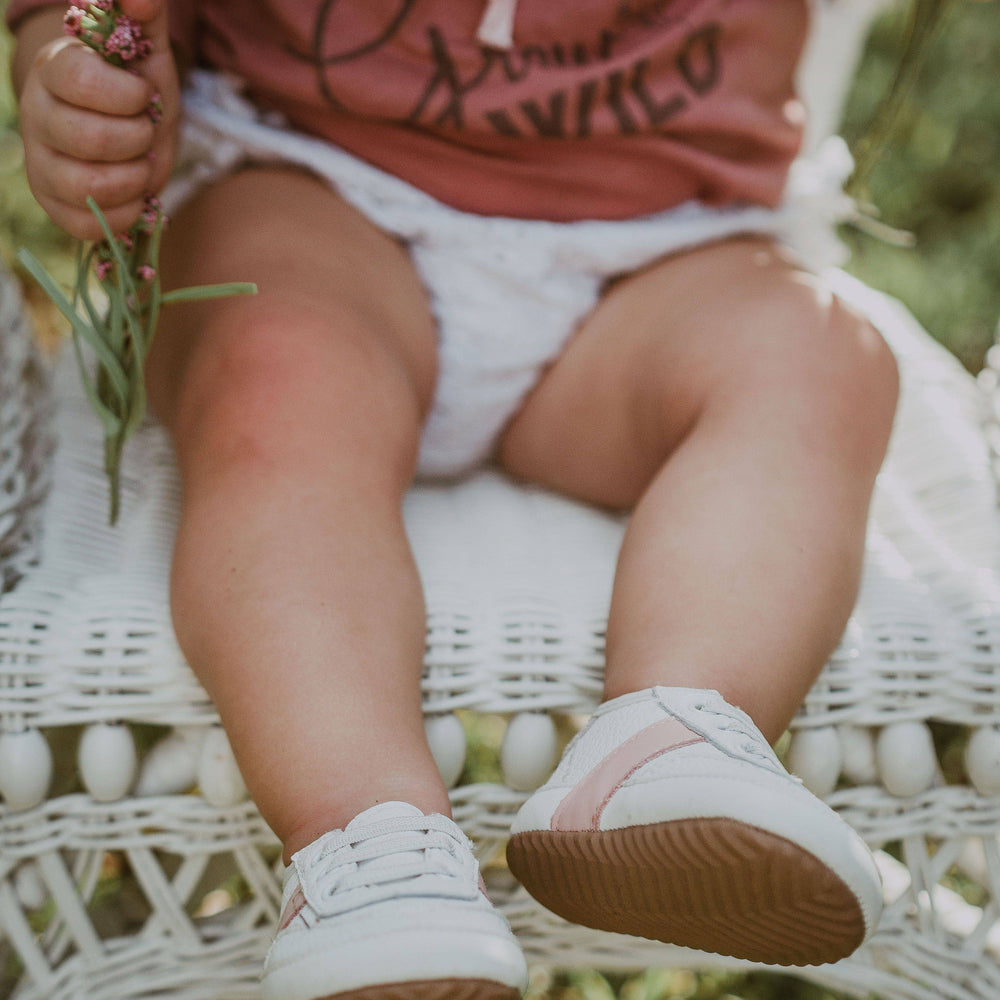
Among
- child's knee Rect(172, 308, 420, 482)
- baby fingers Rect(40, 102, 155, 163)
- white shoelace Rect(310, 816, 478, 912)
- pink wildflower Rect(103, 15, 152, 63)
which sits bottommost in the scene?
white shoelace Rect(310, 816, 478, 912)

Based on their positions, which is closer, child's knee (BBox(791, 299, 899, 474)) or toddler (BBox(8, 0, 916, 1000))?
toddler (BBox(8, 0, 916, 1000))

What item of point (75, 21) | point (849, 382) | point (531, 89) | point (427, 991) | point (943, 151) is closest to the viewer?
point (427, 991)

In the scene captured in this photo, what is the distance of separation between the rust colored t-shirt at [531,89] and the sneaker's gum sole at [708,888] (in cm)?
51

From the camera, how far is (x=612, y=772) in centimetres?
49

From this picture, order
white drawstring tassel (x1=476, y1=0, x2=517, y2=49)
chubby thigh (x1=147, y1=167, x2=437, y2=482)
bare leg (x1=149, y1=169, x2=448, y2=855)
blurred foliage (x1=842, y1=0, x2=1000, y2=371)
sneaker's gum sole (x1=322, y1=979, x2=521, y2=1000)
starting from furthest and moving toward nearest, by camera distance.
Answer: blurred foliage (x1=842, y1=0, x2=1000, y2=371) → white drawstring tassel (x1=476, y1=0, x2=517, y2=49) → chubby thigh (x1=147, y1=167, x2=437, y2=482) → bare leg (x1=149, y1=169, x2=448, y2=855) → sneaker's gum sole (x1=322, y1=979, x2=521, y2=1000)

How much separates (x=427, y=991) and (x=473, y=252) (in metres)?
0.54

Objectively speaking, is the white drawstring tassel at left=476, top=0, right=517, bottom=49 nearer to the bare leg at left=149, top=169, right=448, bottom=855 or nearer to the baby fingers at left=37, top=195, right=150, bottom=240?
the bare leg at left=149, top=169, right=448, bottom=855

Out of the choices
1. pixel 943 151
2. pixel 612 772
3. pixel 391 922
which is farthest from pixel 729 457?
pixel 943 151

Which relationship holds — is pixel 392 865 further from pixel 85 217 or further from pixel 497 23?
pixel 497 23

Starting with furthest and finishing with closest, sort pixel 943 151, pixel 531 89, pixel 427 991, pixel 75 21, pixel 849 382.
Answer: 1. pixel 943 151
2. pixel 531 89
3. pixel 849 382
4. pixel 75 21
5. pixel 427 991

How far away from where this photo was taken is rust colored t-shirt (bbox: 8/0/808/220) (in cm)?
76

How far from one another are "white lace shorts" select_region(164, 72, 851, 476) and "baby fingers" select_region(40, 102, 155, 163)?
0.22 meters

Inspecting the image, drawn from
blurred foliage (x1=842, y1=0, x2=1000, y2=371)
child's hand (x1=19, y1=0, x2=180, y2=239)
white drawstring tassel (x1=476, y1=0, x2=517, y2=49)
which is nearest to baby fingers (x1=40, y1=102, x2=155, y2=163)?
child's hand (x1=19, y1=0, x2=180, y2=239)

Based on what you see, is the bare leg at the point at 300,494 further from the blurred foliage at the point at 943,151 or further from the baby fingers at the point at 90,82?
the blurred foliage at the point at 943,151
